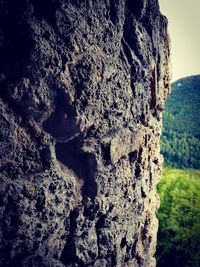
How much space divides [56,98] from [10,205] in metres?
2.33

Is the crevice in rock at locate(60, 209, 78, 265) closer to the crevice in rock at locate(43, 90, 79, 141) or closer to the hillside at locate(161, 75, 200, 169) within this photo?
the crevice in rock at locate(43, 90, 79, 141)

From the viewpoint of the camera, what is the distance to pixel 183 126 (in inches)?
2362

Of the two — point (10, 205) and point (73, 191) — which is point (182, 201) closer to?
point (73, 191)

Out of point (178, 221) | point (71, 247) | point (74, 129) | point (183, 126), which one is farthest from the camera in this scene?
point (183, 126)

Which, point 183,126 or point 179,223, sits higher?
point 183,126

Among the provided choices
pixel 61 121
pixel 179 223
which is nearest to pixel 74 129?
pixel 61 121

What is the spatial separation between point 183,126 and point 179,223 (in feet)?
133

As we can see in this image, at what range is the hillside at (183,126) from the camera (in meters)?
52.8

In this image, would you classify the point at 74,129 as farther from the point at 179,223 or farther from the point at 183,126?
the point at 183,126

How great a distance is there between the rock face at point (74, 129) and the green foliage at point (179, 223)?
9608 millimetres

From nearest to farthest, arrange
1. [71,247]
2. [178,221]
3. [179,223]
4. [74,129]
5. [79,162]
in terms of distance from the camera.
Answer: [74,129], [71,247], [79,162], [179,223], [178,221]

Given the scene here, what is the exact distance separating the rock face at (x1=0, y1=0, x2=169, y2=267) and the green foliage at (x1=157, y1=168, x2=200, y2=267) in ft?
31.5

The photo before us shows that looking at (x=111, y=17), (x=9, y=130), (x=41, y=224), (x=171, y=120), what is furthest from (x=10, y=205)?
(x=171, y=120)

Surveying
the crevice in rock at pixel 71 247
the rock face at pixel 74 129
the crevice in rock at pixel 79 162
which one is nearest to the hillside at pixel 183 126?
the rock face at pixel 74 129
